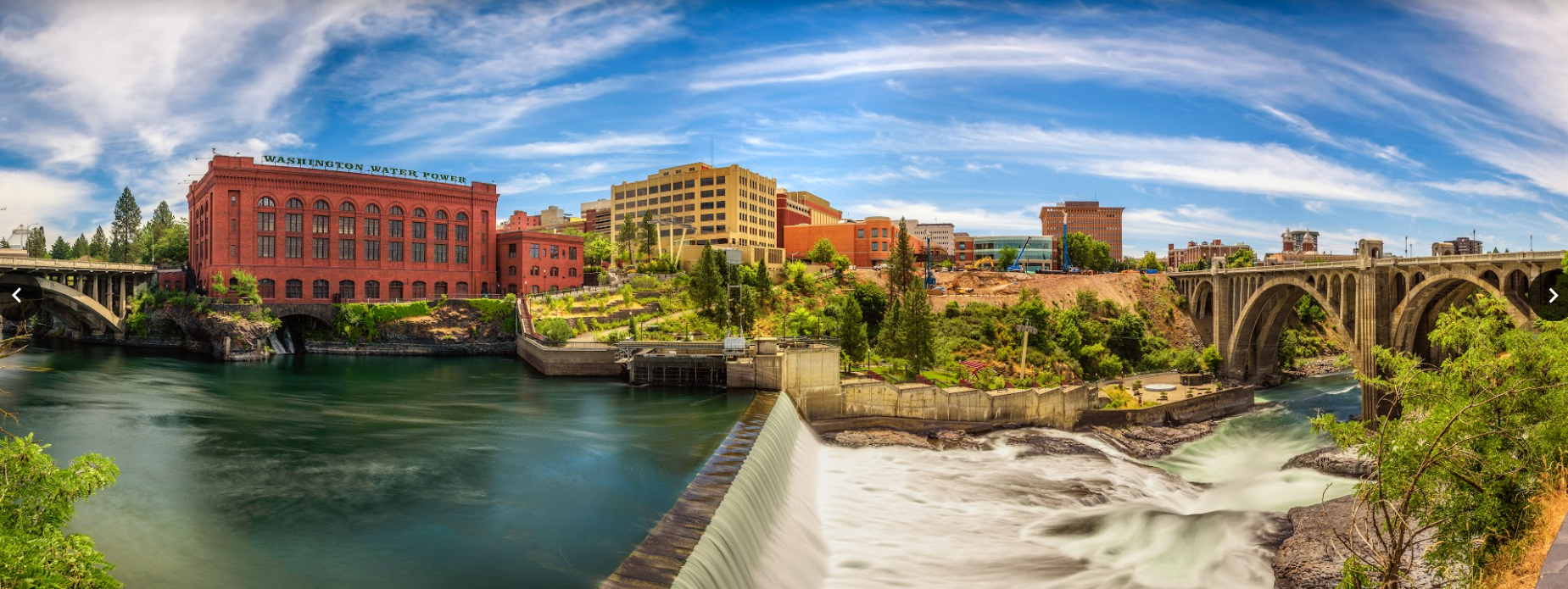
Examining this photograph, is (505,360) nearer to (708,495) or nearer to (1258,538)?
(708,495)

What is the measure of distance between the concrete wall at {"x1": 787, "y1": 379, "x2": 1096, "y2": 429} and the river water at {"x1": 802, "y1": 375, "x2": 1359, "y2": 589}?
3.34 metres

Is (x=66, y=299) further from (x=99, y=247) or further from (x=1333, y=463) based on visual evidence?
A: (x=1333, y=463)

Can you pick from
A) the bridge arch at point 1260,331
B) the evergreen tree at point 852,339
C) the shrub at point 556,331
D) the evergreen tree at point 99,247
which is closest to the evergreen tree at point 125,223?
the evergreen tree at point 99,247

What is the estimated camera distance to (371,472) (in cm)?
2880

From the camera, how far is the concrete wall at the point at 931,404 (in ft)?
139

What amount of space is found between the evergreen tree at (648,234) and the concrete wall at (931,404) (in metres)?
66.3

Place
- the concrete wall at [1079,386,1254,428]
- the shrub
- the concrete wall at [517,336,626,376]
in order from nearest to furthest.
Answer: the concrete wall at [1079,386,1254,428]
the concrete wall at [517,336,626,376]
the shrub

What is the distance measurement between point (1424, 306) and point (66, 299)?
11404 cm

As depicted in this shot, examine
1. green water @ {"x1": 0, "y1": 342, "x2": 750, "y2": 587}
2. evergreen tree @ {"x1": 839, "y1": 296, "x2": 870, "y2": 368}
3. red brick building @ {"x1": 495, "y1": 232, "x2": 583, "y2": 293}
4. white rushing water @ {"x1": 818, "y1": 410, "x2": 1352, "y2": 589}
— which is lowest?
white rushing water @ {"x1": 818, "y1": 410, "x2": 1352, "y2": 589}

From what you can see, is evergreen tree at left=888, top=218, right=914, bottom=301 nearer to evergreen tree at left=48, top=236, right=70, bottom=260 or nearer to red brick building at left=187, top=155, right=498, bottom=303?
red brick building at left=187, top=155, right=498, bottom=303

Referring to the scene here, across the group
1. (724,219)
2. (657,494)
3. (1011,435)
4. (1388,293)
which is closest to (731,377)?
(1011,435)

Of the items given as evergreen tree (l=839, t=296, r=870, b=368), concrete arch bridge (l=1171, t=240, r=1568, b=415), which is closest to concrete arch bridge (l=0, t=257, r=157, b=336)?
evergreen tree (l=839, t=296, r=870, b=368)

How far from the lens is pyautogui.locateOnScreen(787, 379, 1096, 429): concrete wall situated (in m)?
42.4

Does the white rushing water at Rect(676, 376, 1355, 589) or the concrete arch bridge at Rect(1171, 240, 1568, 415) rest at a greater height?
the concrete arch bridge at Rect(1171, 240, 1568, 415)
